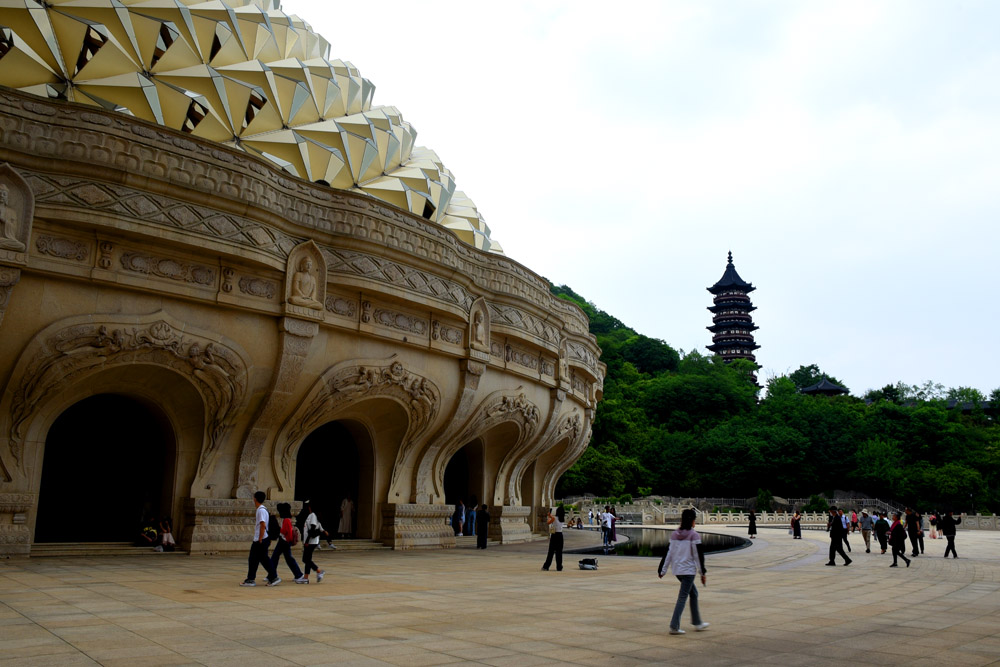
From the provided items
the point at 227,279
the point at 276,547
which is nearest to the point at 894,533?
the point at 276,547

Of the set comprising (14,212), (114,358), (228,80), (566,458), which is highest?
(228,80)

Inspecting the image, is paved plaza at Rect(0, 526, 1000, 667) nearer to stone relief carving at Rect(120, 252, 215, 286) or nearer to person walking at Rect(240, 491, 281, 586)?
person walking at Rect(240, 491, 281, 586)

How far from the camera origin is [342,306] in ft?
55.1

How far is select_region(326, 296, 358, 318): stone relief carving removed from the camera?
54.4ft

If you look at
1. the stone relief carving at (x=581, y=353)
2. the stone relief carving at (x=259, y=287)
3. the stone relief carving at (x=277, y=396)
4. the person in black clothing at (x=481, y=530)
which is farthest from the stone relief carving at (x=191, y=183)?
the stone relief carving at (x=581, y=353)

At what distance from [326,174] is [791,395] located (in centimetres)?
7370

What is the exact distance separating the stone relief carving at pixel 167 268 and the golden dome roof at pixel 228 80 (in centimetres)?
432

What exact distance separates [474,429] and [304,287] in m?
7.06

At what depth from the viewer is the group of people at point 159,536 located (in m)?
15.2

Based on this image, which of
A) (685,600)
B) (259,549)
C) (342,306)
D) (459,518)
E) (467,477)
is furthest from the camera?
(467,477)

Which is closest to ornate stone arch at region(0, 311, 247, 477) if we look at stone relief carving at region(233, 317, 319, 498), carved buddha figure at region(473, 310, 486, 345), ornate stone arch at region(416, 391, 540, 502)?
stone relief carving at region(233, 317, 319, 498)

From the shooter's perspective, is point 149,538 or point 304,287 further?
point 304,287

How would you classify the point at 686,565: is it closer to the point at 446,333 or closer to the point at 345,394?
the point at 345,394

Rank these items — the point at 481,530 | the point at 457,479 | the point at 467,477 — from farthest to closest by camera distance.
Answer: the point at 457,479, the point at 467,477, the point at 481,530
